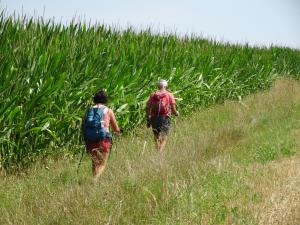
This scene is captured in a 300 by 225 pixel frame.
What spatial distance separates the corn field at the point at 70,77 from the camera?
307 inches

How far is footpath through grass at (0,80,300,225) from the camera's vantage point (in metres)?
4.91

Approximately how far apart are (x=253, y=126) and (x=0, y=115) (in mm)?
6395

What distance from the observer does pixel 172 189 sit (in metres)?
5.45

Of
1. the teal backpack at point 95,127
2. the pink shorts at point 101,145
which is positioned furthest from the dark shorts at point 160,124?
the teal backpack at point 95,127

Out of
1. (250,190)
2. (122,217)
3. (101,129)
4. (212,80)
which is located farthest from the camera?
(212,80)

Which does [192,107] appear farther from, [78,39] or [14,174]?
[14,174]

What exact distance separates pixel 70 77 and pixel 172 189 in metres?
4.26

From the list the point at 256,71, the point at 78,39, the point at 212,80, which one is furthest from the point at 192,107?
the point at 256,71

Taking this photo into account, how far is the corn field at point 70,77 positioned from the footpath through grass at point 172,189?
616 millimetres

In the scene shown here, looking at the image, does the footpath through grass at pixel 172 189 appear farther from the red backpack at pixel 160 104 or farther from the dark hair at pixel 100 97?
the dark hair at pixel 100 97

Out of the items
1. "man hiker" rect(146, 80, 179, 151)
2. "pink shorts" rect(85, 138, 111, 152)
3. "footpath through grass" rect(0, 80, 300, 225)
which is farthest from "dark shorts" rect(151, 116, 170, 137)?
"pink shorts" rect(85, 138, 111, 152)

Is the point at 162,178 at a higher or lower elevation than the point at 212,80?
lower

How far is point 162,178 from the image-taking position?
596 centimetres

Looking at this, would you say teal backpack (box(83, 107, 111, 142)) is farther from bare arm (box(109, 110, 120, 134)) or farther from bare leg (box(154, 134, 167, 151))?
bare leg (box(154, 134, 167, 151))
